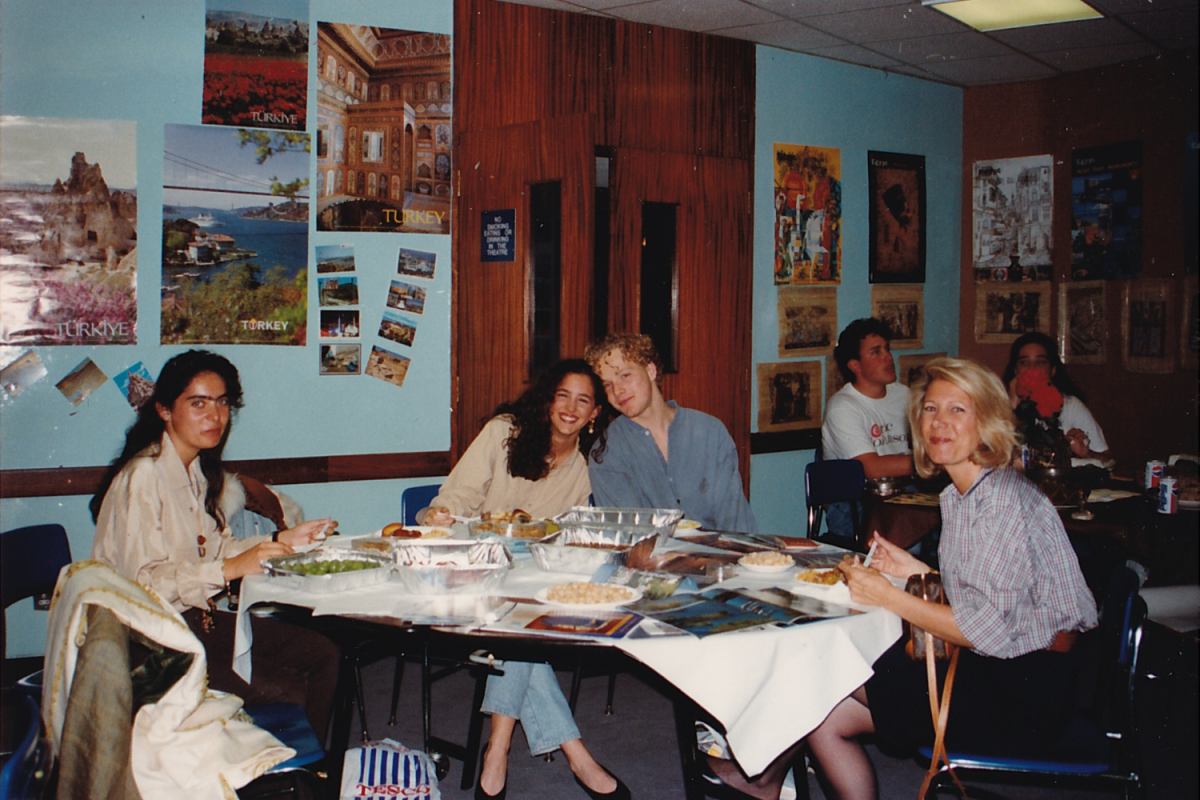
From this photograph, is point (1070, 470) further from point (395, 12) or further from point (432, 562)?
point (395, 12)

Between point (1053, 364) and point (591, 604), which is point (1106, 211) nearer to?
point (1053, 364)

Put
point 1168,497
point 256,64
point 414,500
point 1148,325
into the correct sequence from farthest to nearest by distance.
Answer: point 1148,325, point 256,64, point 1168,497, point 414,500

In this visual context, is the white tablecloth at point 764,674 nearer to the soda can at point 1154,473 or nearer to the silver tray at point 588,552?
the silver tray at point 588,552

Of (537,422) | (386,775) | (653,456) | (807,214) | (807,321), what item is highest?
(807,214)

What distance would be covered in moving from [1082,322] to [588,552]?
15.4ft

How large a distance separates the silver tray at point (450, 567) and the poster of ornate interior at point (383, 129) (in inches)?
A: 100

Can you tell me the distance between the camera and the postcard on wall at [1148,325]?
5.46 metres

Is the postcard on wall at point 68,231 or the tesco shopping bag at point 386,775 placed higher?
the postcard on wall at point 68,231

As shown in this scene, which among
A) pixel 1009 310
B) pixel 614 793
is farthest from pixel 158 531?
pixel 1009 310

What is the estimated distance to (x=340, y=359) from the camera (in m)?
4.57

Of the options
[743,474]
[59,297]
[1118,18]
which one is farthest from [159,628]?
[1118,18]

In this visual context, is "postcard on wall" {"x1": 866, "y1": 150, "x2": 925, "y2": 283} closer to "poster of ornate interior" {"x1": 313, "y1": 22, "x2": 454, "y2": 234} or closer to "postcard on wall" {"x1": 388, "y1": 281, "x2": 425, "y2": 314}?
"poster of ornate interior" {"x1": 313, "y1": 22, "x2": 454, "y2": 234}

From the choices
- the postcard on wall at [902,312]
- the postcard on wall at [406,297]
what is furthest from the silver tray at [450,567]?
the postcard on wall at [902,312]

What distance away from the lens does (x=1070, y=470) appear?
3926 mm
